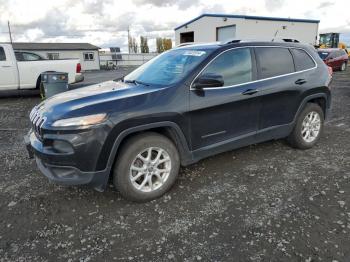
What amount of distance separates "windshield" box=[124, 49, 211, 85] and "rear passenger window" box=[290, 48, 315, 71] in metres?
1.61

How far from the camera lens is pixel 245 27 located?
2483cm

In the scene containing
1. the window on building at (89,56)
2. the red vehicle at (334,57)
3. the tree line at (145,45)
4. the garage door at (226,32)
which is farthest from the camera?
the tree line at (145,45)

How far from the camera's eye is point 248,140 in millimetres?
4004

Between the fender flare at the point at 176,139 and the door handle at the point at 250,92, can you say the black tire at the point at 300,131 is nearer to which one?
the door handle at the point at 250,92

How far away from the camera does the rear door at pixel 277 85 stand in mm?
4020

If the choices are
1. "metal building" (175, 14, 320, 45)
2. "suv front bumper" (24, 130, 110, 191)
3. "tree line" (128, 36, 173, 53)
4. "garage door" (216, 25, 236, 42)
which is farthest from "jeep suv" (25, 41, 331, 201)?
"tree line" (128, 36, 173, 53)

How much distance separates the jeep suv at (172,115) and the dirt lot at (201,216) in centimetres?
38

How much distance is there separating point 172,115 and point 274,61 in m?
1.94

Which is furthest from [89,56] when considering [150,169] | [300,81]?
[150,169]

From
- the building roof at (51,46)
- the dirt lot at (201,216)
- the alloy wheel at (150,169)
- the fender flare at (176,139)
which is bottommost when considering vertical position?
the dirt lot at (201,216)

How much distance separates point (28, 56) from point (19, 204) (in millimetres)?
8727

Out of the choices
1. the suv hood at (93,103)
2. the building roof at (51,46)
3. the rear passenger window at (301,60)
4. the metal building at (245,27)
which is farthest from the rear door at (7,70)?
the building roof at (51,46)

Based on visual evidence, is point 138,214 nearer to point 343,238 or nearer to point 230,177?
point 230,177

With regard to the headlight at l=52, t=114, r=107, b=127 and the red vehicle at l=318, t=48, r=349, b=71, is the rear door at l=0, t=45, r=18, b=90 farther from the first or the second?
the red vehicle at l=318, t=48, r=349, b=71
